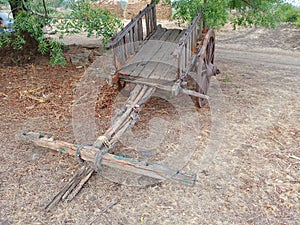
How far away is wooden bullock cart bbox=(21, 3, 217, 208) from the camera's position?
306 centimetres

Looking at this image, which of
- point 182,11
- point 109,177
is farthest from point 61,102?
point 182,11

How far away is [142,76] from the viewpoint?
4328 millimetres

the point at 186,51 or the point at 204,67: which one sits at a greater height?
the point at 186,51

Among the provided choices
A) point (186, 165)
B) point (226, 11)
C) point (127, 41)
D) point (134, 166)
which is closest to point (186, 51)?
point (127, 41)

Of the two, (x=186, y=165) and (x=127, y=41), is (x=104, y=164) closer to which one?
(x=186, y=165)

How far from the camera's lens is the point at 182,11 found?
16.2 ft

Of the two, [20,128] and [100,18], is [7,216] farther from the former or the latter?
[100,18]

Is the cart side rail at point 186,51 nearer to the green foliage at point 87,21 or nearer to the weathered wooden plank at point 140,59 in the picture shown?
the weathered wooden plank at point 140,59

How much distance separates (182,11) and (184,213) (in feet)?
11.0

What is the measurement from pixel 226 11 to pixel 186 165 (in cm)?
306

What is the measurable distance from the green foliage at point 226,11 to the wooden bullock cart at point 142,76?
181 mm

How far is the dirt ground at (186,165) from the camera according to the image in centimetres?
297

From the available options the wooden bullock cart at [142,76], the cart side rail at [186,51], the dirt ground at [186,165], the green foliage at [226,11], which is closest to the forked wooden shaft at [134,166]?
the wooden bullock cart at [142,76]

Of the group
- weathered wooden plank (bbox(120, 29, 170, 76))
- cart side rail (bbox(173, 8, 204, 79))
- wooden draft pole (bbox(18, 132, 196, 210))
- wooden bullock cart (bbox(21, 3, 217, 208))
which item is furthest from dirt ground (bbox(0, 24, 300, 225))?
cart side rail (bbox(173, 8, 204, 79))
